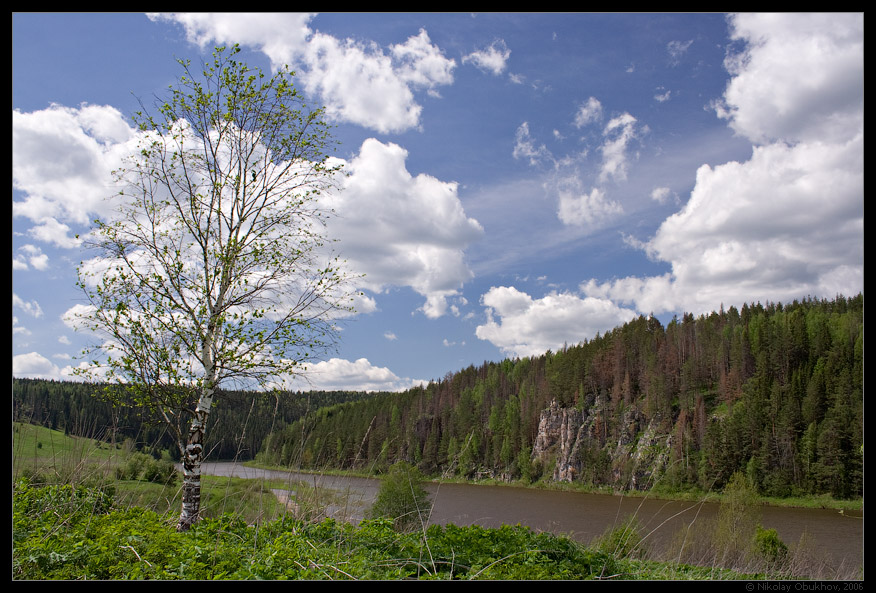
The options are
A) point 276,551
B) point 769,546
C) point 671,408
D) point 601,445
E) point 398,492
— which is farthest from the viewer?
point 601,445

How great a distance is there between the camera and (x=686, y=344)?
7419 centimetres

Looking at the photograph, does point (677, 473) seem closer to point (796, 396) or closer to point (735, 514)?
point (796, 396)

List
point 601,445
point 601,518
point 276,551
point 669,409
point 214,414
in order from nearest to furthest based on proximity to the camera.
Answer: point 276,551
point 214,414
point 601,518
point 669,409
point 601,445

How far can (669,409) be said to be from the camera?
65.9 metres

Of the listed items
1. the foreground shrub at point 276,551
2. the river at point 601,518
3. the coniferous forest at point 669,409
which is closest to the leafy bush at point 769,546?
the river at point 601,518

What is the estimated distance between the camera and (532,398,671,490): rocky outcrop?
194 feet

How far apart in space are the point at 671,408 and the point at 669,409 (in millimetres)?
1579

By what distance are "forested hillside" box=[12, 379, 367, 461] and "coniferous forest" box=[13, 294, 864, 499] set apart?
30340 millimetres

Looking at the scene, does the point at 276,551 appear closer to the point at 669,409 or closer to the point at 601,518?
the point at 601,518

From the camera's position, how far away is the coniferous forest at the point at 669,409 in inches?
1932

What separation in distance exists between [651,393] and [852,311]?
28661mm

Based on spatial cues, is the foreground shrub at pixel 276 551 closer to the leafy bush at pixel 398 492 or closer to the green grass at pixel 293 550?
the green grass at pixel 293 550

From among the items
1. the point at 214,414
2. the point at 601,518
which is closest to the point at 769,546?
the point at 601,518
